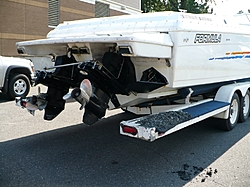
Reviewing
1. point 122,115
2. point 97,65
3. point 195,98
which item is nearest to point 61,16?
point 122,115

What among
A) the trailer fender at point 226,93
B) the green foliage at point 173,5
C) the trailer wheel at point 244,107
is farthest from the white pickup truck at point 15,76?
the green foliage at point 173,5

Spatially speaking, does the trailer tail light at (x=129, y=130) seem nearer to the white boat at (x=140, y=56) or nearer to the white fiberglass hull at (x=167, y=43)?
the white boat at (x=140, y=56)

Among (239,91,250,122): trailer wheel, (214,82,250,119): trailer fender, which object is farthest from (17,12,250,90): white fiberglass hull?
(239,91,250,122): trailer wheel

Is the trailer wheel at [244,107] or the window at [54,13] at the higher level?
the window at [54,13]

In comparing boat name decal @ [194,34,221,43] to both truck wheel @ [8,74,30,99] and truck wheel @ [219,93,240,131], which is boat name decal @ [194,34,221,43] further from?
truck wheel @ [8,74,30,99]

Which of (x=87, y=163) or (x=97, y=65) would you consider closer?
(x=97, y=65)

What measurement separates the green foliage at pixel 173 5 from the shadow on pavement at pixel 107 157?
30.9 metres

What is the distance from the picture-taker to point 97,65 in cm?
387

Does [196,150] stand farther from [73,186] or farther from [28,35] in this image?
[28,35]

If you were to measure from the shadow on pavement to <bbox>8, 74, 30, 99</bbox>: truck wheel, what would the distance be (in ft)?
11.8

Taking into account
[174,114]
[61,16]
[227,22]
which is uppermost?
[61,16]

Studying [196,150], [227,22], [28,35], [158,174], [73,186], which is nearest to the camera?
[73,186]

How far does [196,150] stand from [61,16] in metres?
14.7

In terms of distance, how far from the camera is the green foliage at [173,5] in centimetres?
3462
